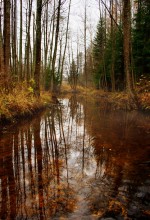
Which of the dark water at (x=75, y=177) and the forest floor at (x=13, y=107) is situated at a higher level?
the forest floor at (x=13, y=107)

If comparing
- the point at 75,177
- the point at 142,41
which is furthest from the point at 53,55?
the point at 75,177

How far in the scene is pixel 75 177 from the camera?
4.29 meters

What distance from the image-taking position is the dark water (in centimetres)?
313

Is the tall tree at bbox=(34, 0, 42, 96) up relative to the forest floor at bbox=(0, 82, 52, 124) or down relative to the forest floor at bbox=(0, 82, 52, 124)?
up

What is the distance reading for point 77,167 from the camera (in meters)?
4.82

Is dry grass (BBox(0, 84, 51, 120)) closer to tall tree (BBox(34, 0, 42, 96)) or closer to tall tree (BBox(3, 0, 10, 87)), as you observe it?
tall tree (BBox(3, 0, 10, 87))

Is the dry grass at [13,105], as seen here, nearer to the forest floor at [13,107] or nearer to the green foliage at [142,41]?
the forest floor at [13,107]

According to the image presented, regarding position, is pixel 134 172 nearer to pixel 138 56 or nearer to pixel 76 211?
pixel 76 211

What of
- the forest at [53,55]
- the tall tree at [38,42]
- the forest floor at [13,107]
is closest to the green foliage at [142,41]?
the forest at [53,55]

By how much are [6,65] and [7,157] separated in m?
6.42

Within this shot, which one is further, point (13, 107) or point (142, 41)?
point (142, 41)

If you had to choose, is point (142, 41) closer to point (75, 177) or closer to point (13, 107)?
point (13, 107)

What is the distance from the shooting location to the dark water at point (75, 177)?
3.13 meters

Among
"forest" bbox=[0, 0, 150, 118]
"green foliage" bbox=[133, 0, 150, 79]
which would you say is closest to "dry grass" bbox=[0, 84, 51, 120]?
"forest" bbox=[0, 0, 150, 118]
